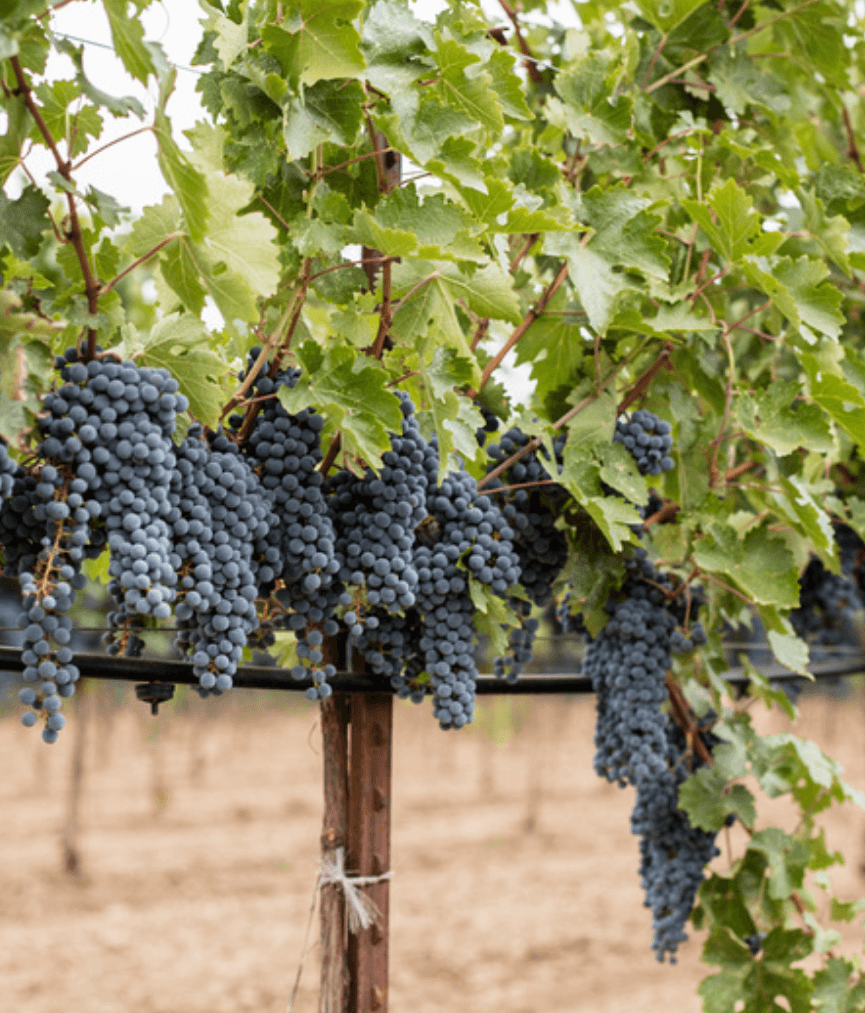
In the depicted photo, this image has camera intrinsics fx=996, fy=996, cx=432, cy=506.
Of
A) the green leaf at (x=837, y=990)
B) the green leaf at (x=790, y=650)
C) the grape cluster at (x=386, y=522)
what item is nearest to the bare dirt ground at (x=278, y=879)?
the green leaf at (x=837, y=990)

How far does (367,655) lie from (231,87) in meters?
0.82

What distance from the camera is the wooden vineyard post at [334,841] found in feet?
5.23

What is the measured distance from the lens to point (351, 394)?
1209mm

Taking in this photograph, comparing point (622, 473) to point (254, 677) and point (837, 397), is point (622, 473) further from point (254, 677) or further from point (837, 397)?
point (254, 677)

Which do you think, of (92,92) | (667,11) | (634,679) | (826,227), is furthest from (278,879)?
(92,92)

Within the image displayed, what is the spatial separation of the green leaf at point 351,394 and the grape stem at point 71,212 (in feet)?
0.73

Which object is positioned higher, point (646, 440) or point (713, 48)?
point (713, 48)

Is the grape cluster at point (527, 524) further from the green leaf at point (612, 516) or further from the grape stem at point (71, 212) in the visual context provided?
the grape stem at point (71, 212)

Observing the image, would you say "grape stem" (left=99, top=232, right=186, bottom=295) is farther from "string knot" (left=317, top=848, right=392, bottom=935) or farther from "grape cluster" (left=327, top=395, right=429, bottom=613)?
"string knot" (left=317, top=848, right=392, bottom=935)

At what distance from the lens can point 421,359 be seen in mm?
1303

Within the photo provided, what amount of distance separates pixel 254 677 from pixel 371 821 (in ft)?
1.22

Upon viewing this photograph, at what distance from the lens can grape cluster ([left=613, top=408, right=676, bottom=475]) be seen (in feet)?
5.42

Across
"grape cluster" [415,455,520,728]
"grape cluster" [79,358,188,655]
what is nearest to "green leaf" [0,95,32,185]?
"grape cluster" [79,358,188,655]

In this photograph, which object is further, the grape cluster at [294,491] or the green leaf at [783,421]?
the green leaf at [783,421]
